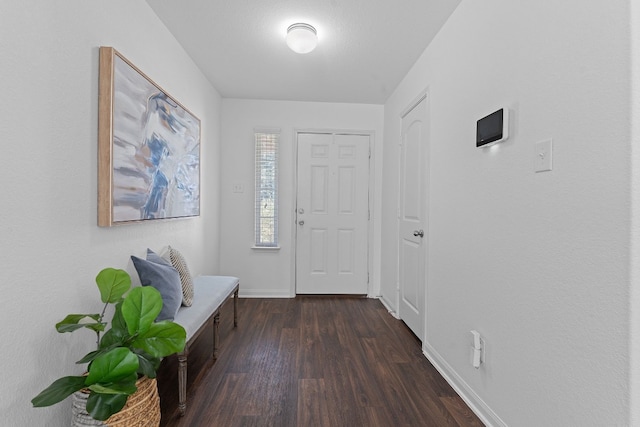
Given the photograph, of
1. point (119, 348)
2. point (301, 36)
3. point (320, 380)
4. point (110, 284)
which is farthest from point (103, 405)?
point (301, 36)

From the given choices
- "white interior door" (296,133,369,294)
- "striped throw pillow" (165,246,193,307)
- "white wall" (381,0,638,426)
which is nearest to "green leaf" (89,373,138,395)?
"striped throw pillow" (165,246,193,307)

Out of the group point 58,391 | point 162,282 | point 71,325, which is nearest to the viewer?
point 58,391

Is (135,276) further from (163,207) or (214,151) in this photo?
(214,151)

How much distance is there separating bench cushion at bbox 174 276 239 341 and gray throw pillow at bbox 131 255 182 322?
0.08 m

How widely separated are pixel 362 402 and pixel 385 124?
305 cm

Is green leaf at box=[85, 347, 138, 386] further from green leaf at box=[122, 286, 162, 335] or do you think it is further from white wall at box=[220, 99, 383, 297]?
white wall at box=[220, 99, 383, 297]

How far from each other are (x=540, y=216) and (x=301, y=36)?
1.89 meters

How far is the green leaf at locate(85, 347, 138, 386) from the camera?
108 centimetres

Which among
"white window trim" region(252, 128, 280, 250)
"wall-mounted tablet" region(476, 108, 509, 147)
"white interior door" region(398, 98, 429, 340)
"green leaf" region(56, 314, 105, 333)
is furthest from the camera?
"white window trim" region(252, 128, 280, 250)

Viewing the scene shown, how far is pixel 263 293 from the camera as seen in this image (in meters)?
3.92

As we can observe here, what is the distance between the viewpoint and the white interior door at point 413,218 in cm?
262

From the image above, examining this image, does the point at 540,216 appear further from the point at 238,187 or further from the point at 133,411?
the point at 238,187

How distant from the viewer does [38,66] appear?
121cm

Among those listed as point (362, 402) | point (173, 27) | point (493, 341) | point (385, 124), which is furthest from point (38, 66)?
point (385, 124)
